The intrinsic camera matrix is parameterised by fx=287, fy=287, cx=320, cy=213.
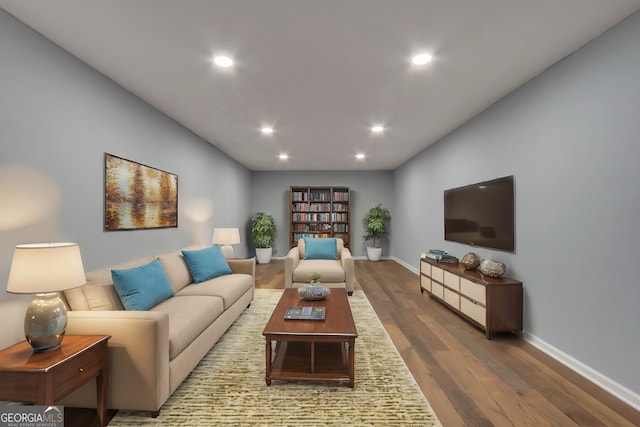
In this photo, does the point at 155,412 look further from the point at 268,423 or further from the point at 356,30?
the point at 356,30

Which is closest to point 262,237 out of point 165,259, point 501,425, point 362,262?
point 362,262

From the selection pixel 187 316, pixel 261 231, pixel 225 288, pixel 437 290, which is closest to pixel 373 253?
pixel 261 231

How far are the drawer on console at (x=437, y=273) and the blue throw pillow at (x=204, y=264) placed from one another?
2.83 metres

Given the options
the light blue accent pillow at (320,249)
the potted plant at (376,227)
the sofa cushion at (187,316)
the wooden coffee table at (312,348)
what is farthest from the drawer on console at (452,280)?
the potted plant at (376,227)

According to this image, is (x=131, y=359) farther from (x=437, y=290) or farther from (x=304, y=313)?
(x=437, y=290)

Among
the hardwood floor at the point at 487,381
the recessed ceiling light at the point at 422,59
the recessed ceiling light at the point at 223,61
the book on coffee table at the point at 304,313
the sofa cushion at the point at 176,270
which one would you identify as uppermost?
the recessed ceiling light at the point at 223,61

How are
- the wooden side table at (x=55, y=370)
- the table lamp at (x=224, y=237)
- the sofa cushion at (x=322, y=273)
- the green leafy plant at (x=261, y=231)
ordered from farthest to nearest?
1. the green leafy plant at (x=261, y=231)
2. the table lamp at (x=224, y=237)
3. the sofa cushion at (x=322, y=273)
4. the wooden side table at (x=55, y=370)

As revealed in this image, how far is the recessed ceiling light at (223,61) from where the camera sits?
2395 mm

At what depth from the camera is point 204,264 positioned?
11.3 feet

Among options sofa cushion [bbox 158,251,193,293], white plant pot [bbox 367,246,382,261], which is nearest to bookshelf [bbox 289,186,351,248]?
white plant pot [bbox 367,246,382,261]

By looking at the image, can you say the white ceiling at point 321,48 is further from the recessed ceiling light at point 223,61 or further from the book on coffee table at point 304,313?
the book on coffee table at point 304,313

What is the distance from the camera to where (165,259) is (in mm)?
3104

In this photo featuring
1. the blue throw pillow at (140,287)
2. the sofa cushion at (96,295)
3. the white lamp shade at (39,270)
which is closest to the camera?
the white lamp shade at (39,270)

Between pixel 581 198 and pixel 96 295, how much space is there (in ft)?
12.4
